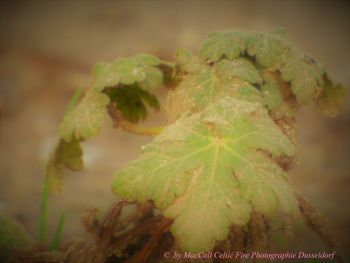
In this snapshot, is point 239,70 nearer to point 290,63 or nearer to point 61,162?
point 290,63

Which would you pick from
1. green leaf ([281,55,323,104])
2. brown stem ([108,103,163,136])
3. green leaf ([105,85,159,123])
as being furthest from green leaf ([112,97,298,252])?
green leaf ([105,85,159,123])

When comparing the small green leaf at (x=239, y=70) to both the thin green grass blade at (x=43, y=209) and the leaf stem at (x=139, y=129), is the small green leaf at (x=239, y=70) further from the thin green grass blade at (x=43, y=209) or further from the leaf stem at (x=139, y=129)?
the thin green grass blade at (x=43, y=209)

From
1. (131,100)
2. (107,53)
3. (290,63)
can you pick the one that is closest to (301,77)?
(290,63)

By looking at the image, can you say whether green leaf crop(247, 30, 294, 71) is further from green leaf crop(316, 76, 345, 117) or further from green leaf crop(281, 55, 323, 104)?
green leaf crop(316, 76, 345, 117)

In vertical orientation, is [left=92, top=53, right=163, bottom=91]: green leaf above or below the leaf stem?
above

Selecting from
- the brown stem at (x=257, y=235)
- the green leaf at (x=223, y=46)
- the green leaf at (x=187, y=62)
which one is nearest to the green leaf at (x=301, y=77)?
the green leaf at (x=223, y=46)

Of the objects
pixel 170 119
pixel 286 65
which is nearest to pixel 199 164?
pixel 170 119

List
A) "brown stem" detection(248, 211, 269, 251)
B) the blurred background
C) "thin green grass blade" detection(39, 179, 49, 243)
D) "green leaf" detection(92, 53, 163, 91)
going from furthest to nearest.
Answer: the blurred background → "thin green grass blade" detection(39, 179, 49, 243) → "green leaf" detection(92, 53, 163, 91) → "brown stem" detection(248, 211, 269, 251)
